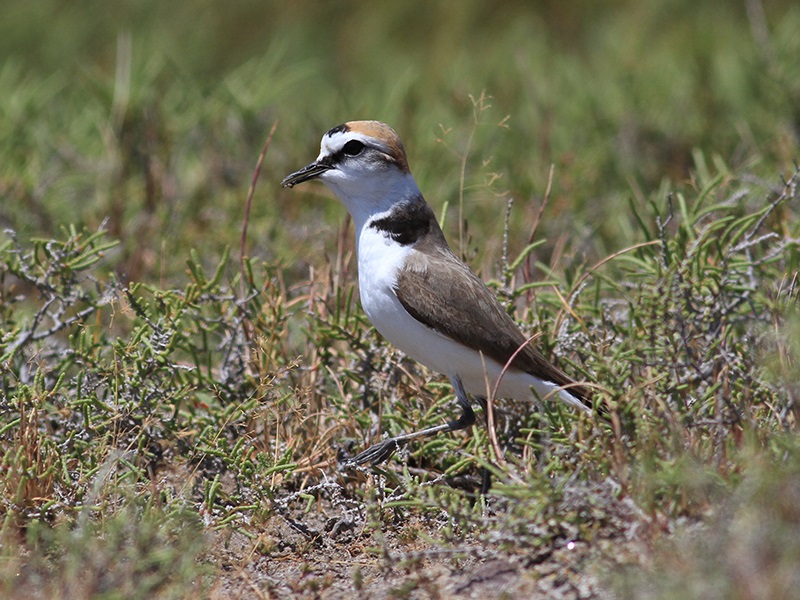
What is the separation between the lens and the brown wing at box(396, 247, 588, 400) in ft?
13.2

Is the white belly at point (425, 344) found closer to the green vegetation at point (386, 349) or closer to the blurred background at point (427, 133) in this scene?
the green vegetation at point (386, 349)

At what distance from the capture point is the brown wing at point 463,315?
158 inches

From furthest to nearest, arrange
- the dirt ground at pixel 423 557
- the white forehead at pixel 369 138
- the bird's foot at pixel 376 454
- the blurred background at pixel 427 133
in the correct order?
1. the blurred background at pixel 427 133
2. the white forehead at pixel 369 138
3. the bird's foot at pixel 376 454
4. the dirt ground at pixel 423 557

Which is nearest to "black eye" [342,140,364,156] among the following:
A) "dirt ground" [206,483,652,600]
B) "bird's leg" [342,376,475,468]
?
"bird's leg" [342,376,475,468]

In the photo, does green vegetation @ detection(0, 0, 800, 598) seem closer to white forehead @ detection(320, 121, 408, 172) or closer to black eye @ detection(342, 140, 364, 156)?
white forehead @ detection(320, 121, 408, 172)

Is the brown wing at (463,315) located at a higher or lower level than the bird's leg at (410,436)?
higher

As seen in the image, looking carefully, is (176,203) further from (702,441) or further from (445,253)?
(702,441)

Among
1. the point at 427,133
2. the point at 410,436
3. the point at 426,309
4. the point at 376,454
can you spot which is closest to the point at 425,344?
the point at 426,309

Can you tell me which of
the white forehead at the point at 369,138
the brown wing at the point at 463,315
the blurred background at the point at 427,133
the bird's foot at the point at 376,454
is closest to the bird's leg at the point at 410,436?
the bird's foot at the point at 376,454

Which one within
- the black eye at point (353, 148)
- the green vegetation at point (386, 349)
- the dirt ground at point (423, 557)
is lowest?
the dirt ground at point (423, 557)

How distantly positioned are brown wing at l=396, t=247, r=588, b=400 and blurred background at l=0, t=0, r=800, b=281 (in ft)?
4.31

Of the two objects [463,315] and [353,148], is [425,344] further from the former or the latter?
[353,148]

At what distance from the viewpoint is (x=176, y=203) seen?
652 centimetres

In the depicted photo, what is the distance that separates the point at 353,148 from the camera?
4.30 meters
